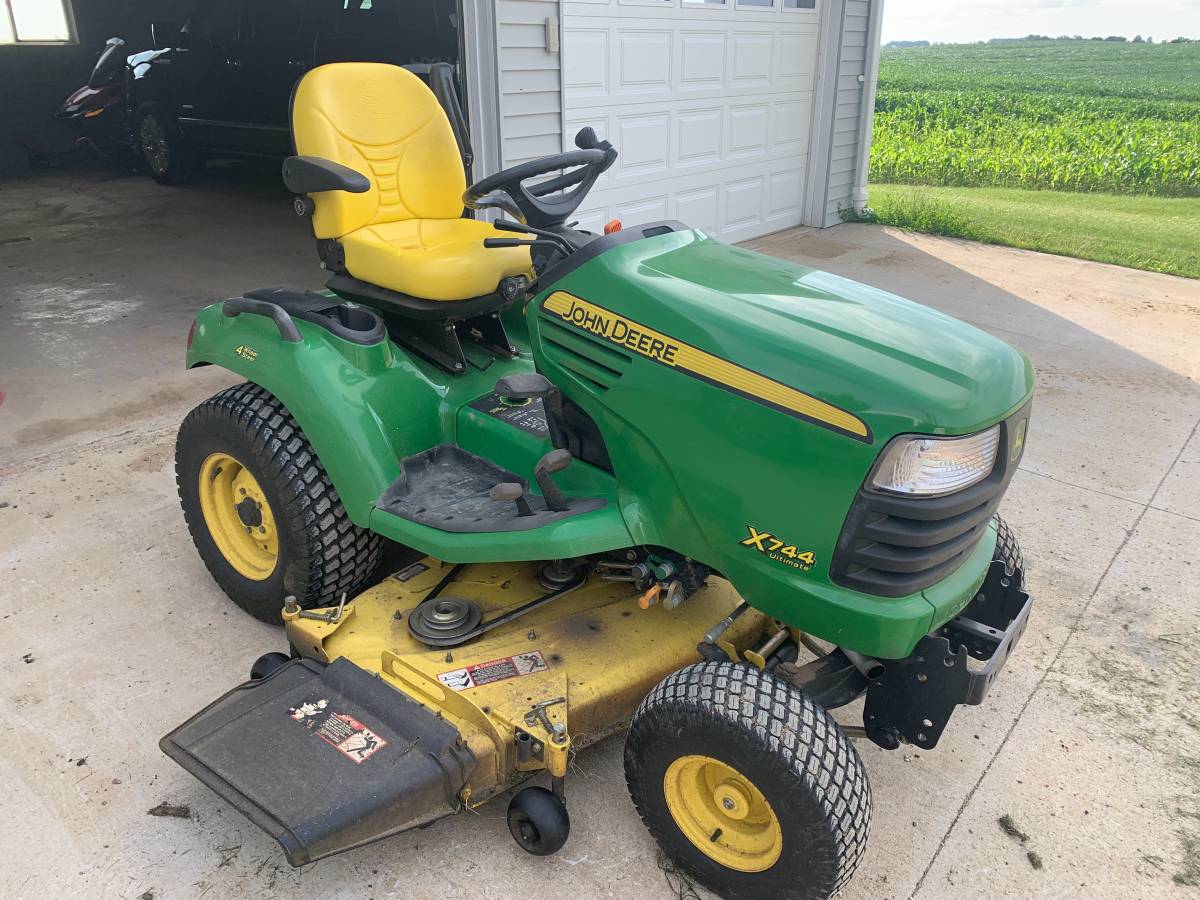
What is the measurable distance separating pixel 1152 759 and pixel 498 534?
1.83 metres

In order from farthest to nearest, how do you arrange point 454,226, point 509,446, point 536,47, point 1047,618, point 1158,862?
1. point 536,47
2. point 454,226
3. point 1047,618
4. point 509,446
5. point 1158,862

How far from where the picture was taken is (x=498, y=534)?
225 cm

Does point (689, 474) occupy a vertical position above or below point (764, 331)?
below

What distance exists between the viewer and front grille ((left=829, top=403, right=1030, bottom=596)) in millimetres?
1834

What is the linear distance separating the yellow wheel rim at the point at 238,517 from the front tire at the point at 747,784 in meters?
1.37

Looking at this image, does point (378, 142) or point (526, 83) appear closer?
point (378, 142)

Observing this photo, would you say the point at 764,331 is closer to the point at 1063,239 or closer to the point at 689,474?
the point at 689,474

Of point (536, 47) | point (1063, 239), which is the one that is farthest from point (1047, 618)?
point (1063, 239)

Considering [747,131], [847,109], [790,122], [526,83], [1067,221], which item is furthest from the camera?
[1067,221]

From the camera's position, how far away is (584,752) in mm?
2436

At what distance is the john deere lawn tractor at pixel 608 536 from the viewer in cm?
186

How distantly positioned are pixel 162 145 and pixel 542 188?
8975mm

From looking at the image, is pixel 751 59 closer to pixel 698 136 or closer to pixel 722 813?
pixel 698 136

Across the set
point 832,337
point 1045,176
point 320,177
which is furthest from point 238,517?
point 1045,176
